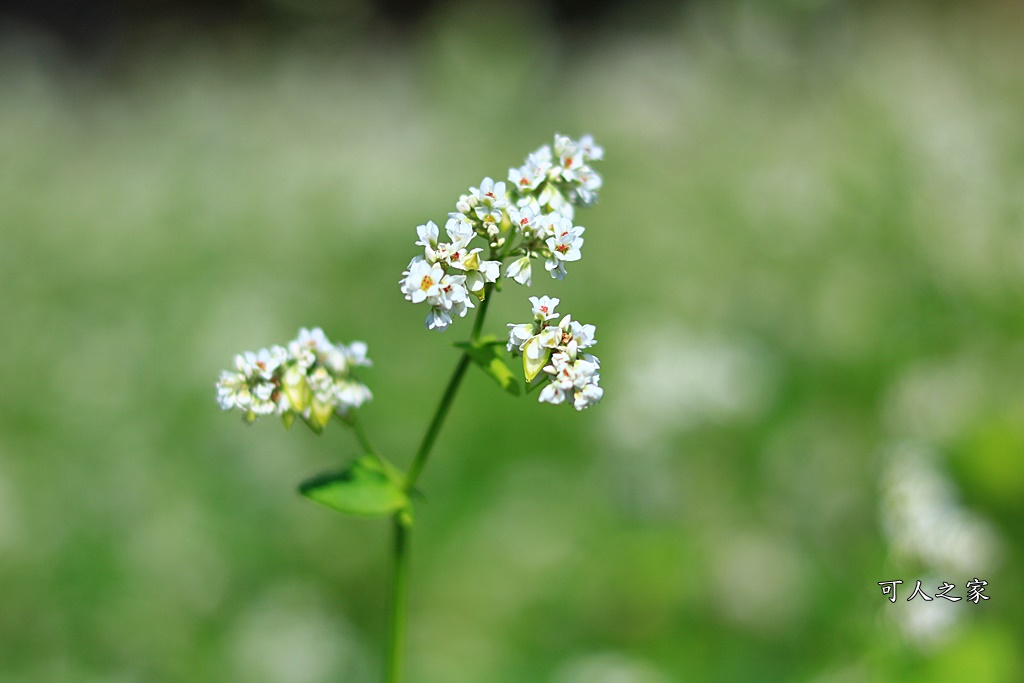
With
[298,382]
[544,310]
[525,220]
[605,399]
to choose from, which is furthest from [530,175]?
[605,399]

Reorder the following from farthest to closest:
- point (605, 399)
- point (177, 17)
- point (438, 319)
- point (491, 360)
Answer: point (177, 17) → point (605, 399) → point (491, 360) → point (438, 319)

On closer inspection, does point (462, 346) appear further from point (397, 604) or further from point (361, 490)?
point (397, 604)

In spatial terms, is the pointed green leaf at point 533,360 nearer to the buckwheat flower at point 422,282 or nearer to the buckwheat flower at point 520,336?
the buckwheat flower at point 520,336

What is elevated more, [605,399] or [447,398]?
[605,399]

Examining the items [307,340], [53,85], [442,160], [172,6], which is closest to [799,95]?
[442,160]

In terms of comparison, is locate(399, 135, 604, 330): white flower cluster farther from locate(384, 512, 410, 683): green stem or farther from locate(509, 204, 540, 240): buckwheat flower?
locate(384, 512, 410, 683): green stem

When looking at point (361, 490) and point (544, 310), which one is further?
point (361, 490)
